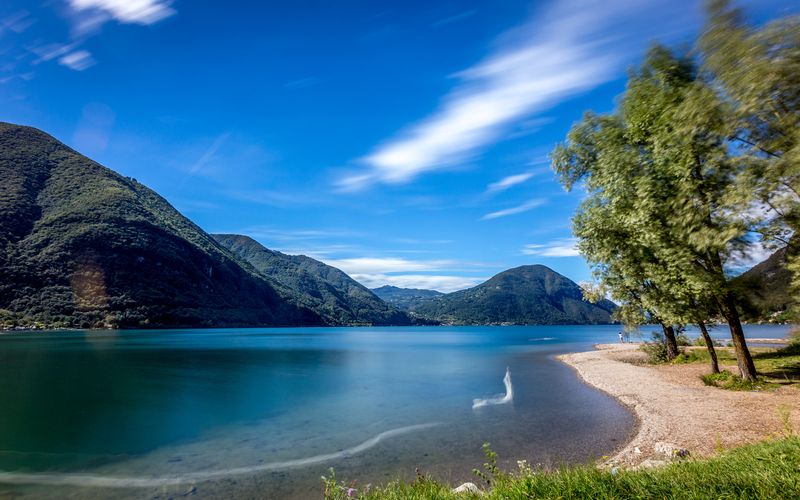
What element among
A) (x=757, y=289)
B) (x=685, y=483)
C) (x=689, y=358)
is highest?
(x=757, y=289)

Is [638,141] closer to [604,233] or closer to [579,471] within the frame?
[604,233]

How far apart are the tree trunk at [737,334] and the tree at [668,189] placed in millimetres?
51

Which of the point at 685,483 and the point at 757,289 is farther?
the point at 757,289

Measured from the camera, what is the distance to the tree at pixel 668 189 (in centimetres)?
1561

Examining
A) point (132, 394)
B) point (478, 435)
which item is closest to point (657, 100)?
point (478, 435)

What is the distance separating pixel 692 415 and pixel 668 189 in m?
9.96

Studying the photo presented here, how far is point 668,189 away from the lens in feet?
61.2

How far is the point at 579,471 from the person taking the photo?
21.4 ft

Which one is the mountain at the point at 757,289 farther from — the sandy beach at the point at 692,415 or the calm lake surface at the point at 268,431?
the calm lake surface at the point at 268,431

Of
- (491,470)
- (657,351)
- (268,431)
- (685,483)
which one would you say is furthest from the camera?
(657,351)

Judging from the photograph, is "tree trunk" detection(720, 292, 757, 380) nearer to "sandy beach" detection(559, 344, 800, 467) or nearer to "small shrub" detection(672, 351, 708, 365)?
"sandy beach" detection(559, 344, 800, 467)

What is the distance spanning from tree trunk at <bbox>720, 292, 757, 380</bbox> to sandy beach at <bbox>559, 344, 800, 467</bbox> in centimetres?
166

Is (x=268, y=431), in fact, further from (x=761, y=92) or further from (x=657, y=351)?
(x=657, y=351)

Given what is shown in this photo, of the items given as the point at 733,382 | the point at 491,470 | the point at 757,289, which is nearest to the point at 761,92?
the point at 491,470
